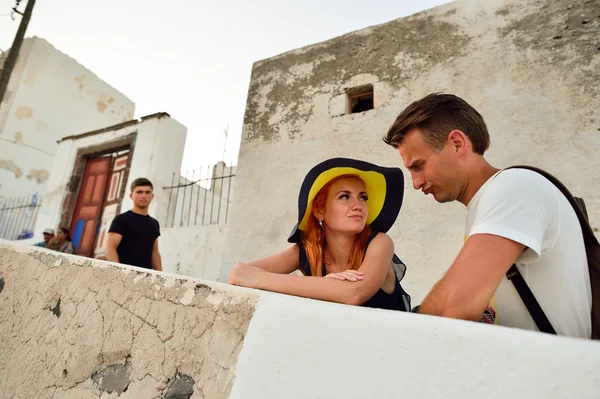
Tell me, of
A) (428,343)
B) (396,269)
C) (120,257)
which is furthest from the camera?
(120,257)

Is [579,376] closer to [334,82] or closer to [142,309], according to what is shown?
[142,309]

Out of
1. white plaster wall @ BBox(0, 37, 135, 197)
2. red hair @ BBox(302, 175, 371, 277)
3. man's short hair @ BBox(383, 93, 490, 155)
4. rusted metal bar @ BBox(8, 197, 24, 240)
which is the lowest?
red hair @ BBox(302, 175, 371, 277)

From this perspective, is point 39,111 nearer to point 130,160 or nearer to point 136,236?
point 130,160

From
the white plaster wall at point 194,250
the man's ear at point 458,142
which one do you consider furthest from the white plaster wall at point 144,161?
the man's ear at point 458,142

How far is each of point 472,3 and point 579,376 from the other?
13.8 ft

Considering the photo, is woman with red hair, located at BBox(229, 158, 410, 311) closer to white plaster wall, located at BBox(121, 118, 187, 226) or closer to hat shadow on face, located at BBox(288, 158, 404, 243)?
hat shadow on face, located at BBox(288, 158, 404, 243)

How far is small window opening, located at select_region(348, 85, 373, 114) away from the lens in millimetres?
4159

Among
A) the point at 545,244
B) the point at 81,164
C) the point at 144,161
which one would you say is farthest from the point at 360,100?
the point at 81,164

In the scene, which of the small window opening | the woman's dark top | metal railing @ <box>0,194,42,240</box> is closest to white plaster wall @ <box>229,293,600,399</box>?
the woman's dark top

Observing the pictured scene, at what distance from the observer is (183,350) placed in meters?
0.93

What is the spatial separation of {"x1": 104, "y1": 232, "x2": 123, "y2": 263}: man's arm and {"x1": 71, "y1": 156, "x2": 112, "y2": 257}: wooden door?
4.96m

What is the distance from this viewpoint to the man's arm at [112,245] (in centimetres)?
306

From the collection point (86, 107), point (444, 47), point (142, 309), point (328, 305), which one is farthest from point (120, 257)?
point (86, 107)

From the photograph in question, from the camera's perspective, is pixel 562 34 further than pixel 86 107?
No
